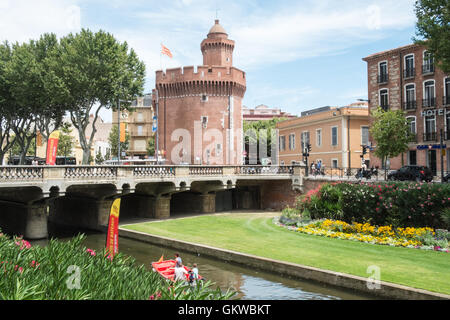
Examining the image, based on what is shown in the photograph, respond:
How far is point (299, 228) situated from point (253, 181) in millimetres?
14987

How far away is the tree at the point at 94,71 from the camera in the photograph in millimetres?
39719

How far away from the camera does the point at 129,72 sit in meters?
43.0

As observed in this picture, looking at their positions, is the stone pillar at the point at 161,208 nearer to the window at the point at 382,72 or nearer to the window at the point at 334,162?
the window at the point at 334,162

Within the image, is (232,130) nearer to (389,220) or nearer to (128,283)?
(389,220)

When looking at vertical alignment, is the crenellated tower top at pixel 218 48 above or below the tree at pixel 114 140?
above

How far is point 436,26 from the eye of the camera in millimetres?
24938

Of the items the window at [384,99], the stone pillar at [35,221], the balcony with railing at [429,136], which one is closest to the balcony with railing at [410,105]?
the window at [384,99]

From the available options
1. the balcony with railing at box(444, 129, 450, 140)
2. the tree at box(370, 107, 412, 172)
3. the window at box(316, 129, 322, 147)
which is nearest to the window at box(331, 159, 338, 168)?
the window at box(316, 129, 322, 147)

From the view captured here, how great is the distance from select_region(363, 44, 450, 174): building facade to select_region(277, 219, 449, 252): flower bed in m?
22.7

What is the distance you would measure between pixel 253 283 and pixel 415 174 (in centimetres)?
2250

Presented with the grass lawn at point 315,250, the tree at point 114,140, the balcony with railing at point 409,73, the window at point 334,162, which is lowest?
the grass lawn at point 315,250

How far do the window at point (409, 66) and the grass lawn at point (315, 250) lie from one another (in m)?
26.0

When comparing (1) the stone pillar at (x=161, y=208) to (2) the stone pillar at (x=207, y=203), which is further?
(2) the stone pillar at (x=207, y=203)

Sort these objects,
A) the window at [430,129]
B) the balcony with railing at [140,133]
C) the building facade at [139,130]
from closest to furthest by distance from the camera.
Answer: the window at [430,129]
the balcony with railing at [140,133]
the building facade at [139,130]
